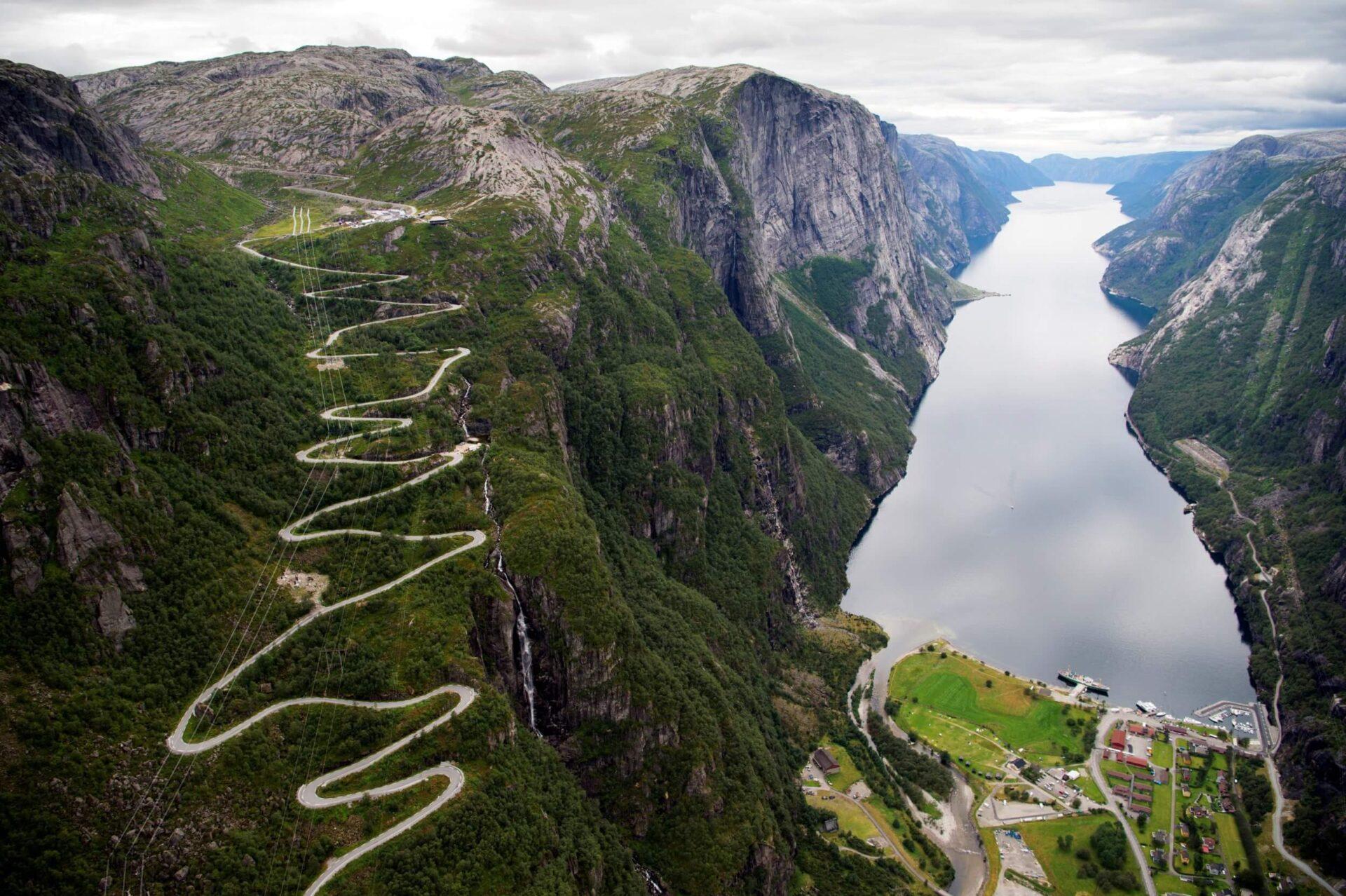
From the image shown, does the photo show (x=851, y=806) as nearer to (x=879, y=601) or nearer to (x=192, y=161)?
(x=879, y=601)

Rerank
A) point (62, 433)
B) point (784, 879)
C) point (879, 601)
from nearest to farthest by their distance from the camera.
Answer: point (62, 433)
point (784, 879)
point (879, 601)

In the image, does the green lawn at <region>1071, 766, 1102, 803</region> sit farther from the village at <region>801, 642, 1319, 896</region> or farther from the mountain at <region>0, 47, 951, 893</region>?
the mountain at <region>0, 47, 951, 893</region>

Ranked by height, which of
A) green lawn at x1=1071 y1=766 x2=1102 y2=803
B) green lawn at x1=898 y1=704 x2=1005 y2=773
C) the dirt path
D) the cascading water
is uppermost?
the cascading water

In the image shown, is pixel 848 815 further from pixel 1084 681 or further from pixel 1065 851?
pixel 1084 681

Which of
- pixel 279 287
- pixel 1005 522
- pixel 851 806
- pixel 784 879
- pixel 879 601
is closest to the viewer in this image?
pixel 784 879

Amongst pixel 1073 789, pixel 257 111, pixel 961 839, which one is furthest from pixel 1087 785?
pixel 257 111

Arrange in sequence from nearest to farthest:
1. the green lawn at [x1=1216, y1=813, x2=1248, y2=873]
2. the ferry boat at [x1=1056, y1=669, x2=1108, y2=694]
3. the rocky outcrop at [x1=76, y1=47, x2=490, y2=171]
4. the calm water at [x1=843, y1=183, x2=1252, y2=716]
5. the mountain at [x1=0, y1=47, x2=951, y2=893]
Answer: the mountain at [x1=0, y1=47, x2=951, y2=893], the green lawn at [x1=1216, y1=813, x2=1248, y2=873], the ferry boat at [x1=1056, y1=669, x2=1108, y2=694], the calm water at [x1=843, y1=183, x2=1252, y2=716], the rocky outcrop at [x1=76, y1=47, x2=490, y2=171]

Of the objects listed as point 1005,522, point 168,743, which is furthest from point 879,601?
point 168,743

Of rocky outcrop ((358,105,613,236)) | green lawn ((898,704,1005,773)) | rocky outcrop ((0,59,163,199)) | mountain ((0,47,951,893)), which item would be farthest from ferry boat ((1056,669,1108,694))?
rocky outcrop ((0,59,163,199))
